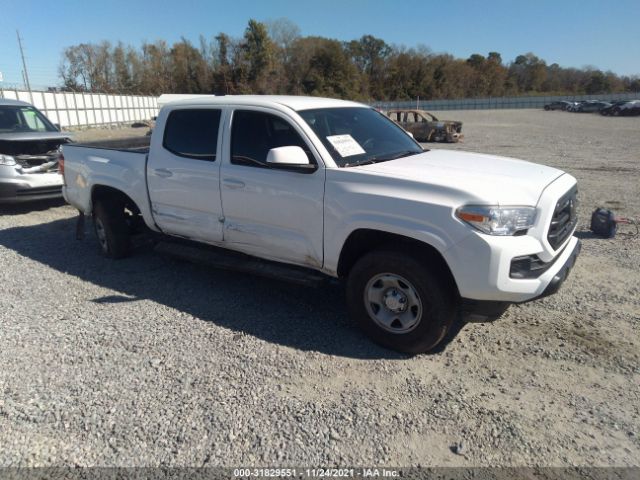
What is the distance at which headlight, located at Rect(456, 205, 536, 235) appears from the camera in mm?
3160

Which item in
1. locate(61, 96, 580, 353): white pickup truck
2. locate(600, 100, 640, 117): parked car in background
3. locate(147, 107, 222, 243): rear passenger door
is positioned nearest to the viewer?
locate(61, 96, 580, 353): white pickup truck

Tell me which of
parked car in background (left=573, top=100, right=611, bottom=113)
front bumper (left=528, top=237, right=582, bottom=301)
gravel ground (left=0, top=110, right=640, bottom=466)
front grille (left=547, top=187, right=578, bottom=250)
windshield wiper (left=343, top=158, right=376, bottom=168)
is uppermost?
windshield wiper (left=343, top=158, right=376, bottom=168)

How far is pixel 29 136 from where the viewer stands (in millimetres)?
8734

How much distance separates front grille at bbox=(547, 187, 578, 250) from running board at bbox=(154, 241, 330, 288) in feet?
5.90

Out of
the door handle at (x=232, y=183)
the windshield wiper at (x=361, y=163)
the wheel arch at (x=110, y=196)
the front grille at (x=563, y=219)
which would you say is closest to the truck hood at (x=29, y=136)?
the wheel arch at (x=110, y=196)

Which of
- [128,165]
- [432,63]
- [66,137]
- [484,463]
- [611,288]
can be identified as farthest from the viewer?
[432,63]

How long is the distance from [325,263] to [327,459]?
1.67m

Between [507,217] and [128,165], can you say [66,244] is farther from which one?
[507,217]

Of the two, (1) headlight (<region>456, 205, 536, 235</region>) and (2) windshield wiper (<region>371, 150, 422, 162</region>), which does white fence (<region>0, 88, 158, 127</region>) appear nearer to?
(2) windshield wiper (<region>371, 150, 422, 162</region>)

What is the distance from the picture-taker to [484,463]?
8.60 feet

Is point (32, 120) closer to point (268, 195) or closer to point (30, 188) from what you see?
point (30, 188)

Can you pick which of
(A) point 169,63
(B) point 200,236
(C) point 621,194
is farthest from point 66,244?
(A) point 169,63

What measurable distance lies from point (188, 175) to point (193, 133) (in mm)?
446

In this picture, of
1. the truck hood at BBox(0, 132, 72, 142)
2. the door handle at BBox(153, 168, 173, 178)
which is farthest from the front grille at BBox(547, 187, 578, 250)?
the truck hood at BBox(0, 132, 72, 142)
